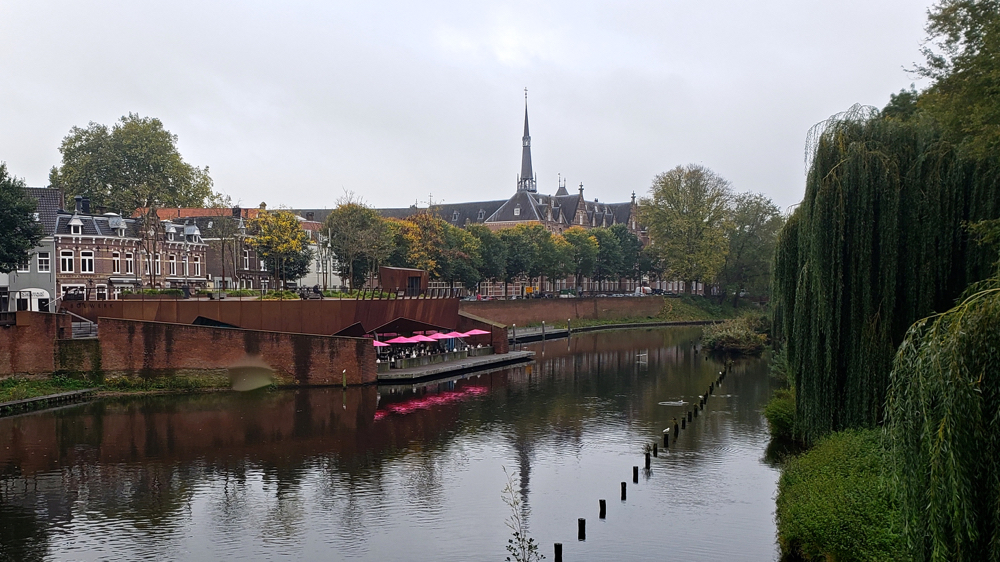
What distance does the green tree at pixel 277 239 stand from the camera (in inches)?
2244

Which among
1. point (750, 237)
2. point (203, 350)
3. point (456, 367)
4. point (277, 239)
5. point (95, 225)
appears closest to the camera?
point (203, 350)

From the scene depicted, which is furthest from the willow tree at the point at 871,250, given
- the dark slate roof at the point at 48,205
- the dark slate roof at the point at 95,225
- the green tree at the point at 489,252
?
the green tree at the point at 489,252

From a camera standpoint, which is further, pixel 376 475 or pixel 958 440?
pixel 376 475

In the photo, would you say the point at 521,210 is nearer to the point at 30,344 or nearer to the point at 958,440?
the point at 30,344

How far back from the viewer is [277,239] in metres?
57.0

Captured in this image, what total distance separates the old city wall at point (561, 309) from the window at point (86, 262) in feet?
82.2

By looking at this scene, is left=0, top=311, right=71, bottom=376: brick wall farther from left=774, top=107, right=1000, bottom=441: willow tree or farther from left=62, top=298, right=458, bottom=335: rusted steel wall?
left=774, top=107, right=1000, bottom=441: willow tree

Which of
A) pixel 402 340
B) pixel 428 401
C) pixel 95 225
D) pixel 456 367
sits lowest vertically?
pixel 428 401

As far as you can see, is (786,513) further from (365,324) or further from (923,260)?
(365,324)

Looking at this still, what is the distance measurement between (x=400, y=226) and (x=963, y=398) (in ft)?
183

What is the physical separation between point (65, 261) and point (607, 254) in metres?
54.5

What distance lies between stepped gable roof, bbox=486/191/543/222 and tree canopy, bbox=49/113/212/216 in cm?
4142

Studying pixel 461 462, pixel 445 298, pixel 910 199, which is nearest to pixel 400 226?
pixel 445 298

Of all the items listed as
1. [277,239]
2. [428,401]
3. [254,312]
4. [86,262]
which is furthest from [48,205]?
[428,401]
